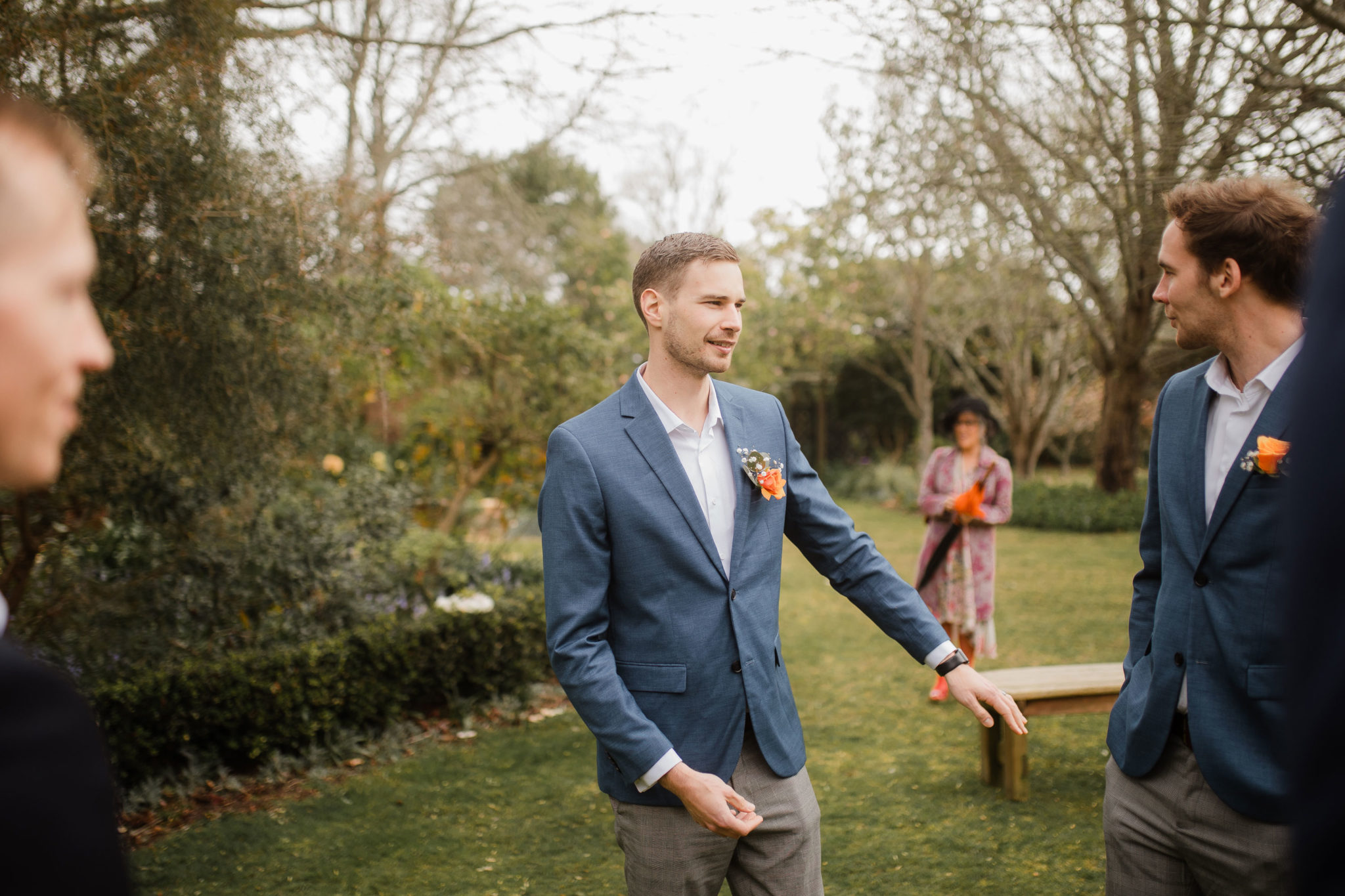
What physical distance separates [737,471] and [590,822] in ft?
10.1

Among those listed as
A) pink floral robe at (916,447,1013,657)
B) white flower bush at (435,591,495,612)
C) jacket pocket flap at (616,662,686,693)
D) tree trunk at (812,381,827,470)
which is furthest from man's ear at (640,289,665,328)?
tree trunk at (812,381,827,470)

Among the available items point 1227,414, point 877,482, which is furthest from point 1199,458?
point 877,482

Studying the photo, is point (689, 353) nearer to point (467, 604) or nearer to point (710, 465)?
point (710, 465)

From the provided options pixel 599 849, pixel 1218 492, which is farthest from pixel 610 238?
pixel 1218 492

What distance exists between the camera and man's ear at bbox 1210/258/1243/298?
1.99 metres

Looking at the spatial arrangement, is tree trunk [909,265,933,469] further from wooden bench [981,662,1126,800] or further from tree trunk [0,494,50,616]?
tree trunk [0,494,50,616]

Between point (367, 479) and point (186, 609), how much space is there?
1510 mm

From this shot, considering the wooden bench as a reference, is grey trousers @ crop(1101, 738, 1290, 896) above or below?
above

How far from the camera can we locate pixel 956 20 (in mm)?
5504

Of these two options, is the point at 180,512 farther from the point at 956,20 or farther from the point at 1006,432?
the point at 1006,432

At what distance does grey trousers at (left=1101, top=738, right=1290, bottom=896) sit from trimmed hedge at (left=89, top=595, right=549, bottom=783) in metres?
4.38

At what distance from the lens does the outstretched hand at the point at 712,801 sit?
1875 mm

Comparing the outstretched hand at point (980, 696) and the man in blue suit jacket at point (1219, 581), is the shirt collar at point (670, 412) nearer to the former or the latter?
the outstretched hand at point (980, 696)

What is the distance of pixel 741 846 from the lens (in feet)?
7.27
